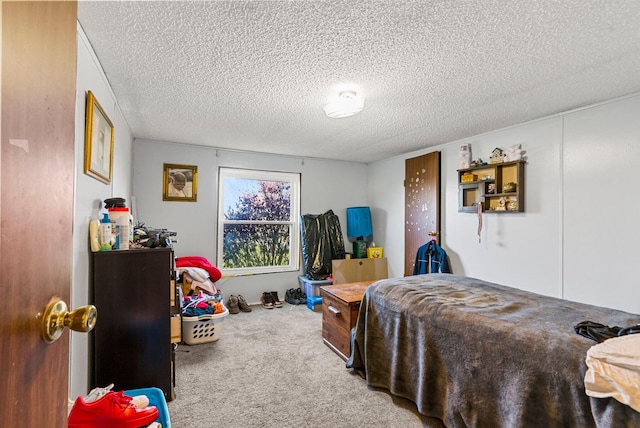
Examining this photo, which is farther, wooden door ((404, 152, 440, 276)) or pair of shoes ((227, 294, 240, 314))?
pair of shoes ((227, 294, 240, 314))

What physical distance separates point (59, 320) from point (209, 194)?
3779mm

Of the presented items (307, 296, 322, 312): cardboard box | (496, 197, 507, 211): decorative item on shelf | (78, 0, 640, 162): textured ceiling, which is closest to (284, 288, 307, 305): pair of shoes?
(307, 296, 322, 312): cardboard box

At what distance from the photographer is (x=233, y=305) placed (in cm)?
413

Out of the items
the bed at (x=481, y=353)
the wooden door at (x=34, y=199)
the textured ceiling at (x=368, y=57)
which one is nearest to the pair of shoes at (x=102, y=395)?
the wooden door at (x=34, y=199)

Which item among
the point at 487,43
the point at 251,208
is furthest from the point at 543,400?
the point at 251,208

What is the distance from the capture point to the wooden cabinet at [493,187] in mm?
3006

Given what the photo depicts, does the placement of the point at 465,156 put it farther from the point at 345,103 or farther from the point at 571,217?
the point at 345,103

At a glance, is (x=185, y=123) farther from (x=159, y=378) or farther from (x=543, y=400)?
(x=543, y=400)

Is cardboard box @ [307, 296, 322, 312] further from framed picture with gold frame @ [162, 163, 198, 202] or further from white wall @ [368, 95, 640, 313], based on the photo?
framed picture with gold frame @ [162, 163, 198, 202]

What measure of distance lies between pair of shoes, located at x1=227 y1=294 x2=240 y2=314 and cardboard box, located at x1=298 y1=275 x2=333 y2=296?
980 millimetres

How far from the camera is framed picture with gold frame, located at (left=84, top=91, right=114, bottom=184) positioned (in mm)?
1684

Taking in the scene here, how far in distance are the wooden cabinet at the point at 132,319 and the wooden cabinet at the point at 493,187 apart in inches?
121

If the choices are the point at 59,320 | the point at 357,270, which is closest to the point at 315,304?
the point at 357,270

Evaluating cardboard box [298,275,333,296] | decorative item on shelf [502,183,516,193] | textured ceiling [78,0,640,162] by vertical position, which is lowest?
cardboard box [298,275,333,296]
